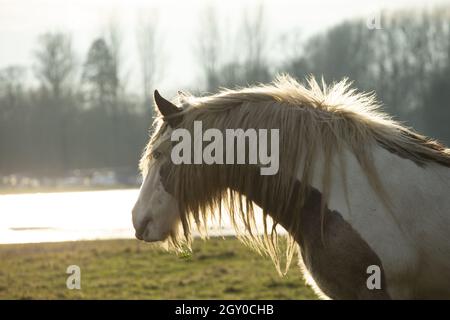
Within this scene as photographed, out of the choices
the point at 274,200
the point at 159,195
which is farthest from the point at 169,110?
the point at 274,200

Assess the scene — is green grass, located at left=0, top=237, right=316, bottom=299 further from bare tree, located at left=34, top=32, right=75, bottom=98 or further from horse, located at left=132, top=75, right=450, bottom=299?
bare tree, located at left=34, top=32, right=75, bottom=98

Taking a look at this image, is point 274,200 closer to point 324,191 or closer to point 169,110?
point 324,191

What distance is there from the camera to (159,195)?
432cm

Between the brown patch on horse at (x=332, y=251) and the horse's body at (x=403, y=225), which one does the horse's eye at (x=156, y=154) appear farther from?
the horse's body at (x=403, y=225)

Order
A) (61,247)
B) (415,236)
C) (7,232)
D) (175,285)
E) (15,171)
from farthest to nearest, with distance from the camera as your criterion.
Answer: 1. (15,171)
2. (61,247)
3. (7,232)
4. (175,285)
5. (415,236)

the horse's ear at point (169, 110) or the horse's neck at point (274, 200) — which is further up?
the horse's ear at point (169, 110)

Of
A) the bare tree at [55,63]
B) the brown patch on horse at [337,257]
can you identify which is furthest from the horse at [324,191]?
the bare tree at [55,63]

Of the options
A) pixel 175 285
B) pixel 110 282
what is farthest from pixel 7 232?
pixel 175 285

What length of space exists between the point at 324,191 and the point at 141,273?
7609 mm

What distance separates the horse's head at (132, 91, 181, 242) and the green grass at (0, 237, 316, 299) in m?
4.98

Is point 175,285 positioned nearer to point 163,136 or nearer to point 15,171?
point 163,136

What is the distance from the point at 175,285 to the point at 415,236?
664 cm

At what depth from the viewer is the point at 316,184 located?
161 inches

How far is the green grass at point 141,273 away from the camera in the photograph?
949 centimetres
